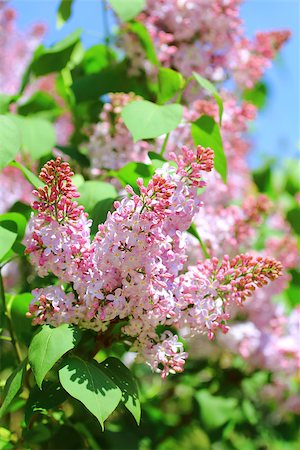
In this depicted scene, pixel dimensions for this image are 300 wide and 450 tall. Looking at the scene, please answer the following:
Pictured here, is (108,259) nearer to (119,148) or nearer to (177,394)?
(119,148)

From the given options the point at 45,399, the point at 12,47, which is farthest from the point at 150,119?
the point at 12,47

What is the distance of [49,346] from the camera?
0.79 m

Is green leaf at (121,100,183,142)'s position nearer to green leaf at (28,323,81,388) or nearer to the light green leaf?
the light green leaf

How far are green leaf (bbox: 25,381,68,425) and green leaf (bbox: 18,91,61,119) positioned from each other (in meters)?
0.81

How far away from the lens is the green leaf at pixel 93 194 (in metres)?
1.01

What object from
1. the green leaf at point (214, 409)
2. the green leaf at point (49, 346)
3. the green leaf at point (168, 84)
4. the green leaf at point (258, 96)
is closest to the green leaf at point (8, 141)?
the green leaf at point (49, 346)

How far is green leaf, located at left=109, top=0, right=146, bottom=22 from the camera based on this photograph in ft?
4.06

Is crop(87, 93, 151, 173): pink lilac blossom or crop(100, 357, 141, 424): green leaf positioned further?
crop(87, 93, 151, 173): pink lilac blossom

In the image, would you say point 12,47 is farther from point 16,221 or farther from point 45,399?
point 45,399

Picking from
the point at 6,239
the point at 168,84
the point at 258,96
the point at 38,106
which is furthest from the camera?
the point at 258,96

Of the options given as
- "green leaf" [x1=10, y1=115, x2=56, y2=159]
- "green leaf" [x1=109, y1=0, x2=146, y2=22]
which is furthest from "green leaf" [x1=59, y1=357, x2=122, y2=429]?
"green leaf" [x1=109, y1=0, x2=146, y2=22]

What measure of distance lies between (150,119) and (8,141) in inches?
9.3

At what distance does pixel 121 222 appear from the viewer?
795 mm

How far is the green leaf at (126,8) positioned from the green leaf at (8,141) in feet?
1.38
